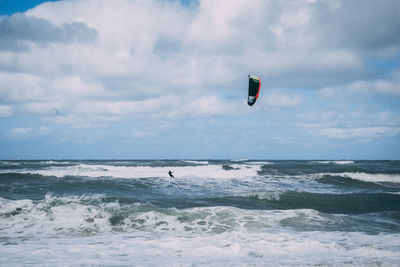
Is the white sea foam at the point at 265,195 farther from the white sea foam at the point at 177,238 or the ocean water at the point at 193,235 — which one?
the white sea foam at the point at 177,238

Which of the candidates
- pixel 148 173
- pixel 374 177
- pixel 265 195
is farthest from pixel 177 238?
pixel 374 177

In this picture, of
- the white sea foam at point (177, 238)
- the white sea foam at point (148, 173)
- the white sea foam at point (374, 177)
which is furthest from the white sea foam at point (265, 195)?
the white sea foam at point (374, 177)

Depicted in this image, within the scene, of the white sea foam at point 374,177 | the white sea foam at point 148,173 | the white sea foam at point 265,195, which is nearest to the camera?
the white sea foam at point 265,195

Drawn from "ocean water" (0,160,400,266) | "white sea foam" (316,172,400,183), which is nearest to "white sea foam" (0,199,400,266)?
"ocean water" (0,160,400,266)

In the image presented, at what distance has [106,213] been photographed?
10055 millimetres

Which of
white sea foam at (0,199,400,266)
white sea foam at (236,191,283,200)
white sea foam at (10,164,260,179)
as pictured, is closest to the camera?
white sea foam at (0,199,400,266)

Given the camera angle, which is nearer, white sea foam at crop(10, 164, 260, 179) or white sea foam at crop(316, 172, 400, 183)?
white sea foam at crop(316, 172, 400, 183)

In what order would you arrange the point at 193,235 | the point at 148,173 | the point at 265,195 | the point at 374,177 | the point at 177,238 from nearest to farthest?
the point at 177,238
the point at 193,235
the point at 265,195
the point at 374,177
the point at 148,173

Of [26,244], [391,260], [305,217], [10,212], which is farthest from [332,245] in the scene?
[10,212]

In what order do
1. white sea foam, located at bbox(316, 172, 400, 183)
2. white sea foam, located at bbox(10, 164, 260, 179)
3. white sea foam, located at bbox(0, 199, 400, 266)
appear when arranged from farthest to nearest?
white sea foam, located at bbox(10, 164, 260, 179) < white sea foam, located at bbox(316, 172, 400, 183) < white sea foam, located at bbox(0, 199, 400, 266)

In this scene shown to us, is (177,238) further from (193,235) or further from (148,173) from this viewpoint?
(148,173)

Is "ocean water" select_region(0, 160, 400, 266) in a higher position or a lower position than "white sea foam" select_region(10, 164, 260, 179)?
higher

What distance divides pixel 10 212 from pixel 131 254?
19.2 feet

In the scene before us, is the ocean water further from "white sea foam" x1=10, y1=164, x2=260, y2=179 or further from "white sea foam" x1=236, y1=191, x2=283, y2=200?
"white sea foam" x1=10, y1=164, x2=260, y2=179
